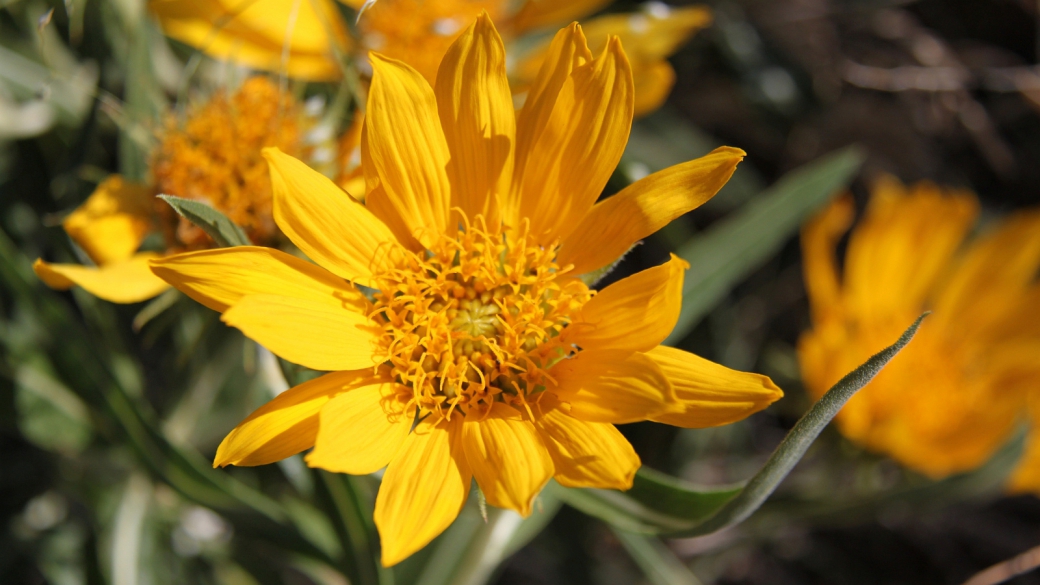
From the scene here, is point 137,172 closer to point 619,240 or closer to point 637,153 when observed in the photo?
point 619,240

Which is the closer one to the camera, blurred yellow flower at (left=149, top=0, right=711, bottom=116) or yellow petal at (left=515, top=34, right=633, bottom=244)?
yellow petal at (left=515, top=34, right=633, bottom=244)

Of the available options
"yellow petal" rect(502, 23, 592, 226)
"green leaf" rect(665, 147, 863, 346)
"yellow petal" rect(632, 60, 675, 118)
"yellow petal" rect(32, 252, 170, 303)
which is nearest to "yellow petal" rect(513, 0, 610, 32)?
"yellow petal" rect(632, 60, 675, 118)

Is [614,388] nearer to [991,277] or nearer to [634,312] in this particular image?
[634,312]

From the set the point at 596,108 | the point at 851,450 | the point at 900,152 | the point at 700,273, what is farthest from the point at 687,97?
the point at 596,108

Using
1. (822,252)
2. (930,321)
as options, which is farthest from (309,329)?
(930,321)

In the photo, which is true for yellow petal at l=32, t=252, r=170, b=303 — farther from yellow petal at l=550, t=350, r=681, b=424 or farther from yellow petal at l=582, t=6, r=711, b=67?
yellow petal at l=582, t=6, r=711, b=67

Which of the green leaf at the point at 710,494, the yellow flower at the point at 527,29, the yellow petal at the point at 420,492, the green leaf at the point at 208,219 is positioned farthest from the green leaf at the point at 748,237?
the green leaf at the point at 208,219
